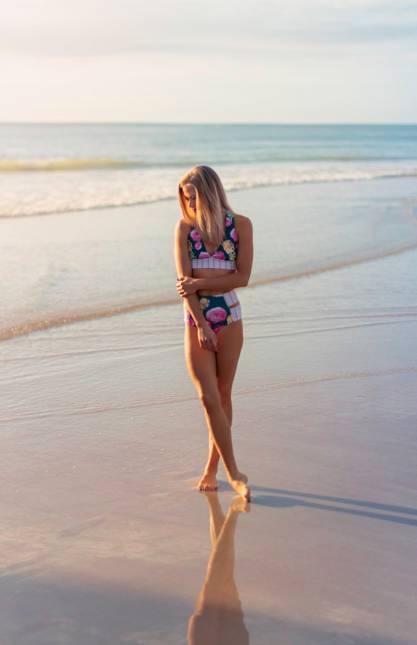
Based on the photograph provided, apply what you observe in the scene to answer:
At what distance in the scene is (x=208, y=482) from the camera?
5.01 m

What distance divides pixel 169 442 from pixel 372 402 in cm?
159

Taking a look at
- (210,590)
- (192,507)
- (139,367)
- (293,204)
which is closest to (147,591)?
(210,590)

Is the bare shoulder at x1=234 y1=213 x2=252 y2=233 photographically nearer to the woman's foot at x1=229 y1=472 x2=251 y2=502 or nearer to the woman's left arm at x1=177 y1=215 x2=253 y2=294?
the woman's left arm at x1=177 y1=215 x2=253 y2=294

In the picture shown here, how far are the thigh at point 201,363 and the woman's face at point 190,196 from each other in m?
0.62

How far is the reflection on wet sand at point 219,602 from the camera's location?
11.4ft

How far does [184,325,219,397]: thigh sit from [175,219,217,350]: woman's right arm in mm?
55

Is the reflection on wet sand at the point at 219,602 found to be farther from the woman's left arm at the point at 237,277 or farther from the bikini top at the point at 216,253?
the bikini top at the point at 216,253

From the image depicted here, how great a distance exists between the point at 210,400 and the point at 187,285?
2.03 ft

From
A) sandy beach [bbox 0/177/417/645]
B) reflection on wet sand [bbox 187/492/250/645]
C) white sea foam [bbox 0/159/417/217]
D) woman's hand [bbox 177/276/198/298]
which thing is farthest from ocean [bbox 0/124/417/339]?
reflection on wet sand [bbox 187/492/250/645]

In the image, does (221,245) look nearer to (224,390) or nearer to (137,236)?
(224,390)

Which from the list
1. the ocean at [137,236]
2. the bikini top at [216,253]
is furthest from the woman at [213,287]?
the ocean at [137,236]

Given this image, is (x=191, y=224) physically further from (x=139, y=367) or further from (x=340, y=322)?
(x=340, y=322)

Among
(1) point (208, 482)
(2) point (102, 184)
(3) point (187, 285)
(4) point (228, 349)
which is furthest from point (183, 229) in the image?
(2) point (102, 184)

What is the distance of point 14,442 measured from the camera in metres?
5.68
